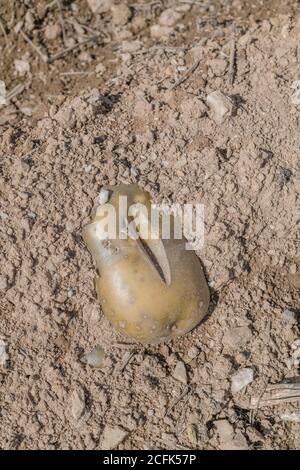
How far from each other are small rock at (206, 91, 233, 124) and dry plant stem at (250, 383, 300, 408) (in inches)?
54.5

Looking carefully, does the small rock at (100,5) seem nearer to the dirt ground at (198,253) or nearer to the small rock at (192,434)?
the dirt ground at (198,253)

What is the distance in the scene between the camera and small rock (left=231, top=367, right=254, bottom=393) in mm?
3250

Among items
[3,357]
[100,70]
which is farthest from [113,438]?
[100,70]

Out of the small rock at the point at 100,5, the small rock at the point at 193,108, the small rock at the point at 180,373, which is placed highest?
the small rock at the point at 100,5

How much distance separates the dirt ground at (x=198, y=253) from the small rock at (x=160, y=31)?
0.52 metres

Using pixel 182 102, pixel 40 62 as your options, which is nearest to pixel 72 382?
pixel 182 102

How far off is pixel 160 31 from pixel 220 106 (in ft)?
3.77

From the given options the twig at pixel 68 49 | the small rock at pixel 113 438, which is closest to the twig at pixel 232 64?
the twig at pixel 68 49

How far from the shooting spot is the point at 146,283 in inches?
125

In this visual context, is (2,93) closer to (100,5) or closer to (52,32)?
(52,32)

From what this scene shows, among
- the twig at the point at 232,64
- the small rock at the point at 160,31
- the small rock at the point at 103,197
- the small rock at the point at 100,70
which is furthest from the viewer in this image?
the small rock at the point at 160,31

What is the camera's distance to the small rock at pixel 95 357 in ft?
10.7

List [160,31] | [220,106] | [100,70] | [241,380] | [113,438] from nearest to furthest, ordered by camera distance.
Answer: [113,438] < [241,380] < [220,106] < [100,70] < [160,31]

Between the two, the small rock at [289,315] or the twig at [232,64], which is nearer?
the small rock at [289,315]
